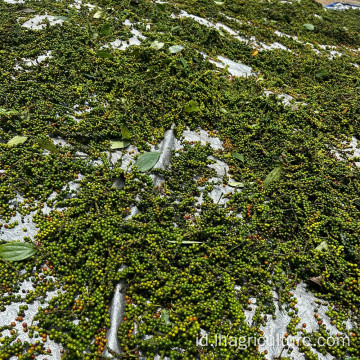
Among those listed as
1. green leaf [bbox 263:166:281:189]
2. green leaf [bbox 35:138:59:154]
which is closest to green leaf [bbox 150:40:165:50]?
green leaf [bbox 35:138:59:154]

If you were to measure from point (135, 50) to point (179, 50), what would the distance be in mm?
817

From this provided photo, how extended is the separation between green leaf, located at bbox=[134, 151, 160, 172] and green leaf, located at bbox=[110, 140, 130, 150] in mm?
296

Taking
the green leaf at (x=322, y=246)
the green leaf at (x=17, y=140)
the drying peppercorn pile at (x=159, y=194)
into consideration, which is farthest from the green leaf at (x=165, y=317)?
the green leaf at (x=17, y=140)

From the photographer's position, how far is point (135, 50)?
15.9 feet

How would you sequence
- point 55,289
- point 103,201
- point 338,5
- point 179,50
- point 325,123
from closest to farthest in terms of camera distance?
point 55,289 < point 103,201 < point 325,123 < point 179,50 < point 338,5

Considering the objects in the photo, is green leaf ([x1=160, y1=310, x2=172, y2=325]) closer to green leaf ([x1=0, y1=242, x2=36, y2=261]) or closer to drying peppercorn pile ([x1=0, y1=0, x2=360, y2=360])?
drying peppercorn pile ([x1=0, y1=0, x2=360, y2=360])

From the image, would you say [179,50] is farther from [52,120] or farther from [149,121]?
[52,120]

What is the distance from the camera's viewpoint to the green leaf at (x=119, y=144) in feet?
12.0

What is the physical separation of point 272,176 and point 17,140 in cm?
324

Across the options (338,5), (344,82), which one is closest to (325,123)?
(344,82)

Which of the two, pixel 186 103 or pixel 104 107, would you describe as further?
pixel 186 103

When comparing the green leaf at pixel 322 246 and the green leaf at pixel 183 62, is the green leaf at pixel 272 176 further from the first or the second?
the green leaf at pixel 183 62

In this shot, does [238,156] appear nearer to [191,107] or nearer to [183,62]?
[191,107]

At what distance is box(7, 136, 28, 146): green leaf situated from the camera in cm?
329
